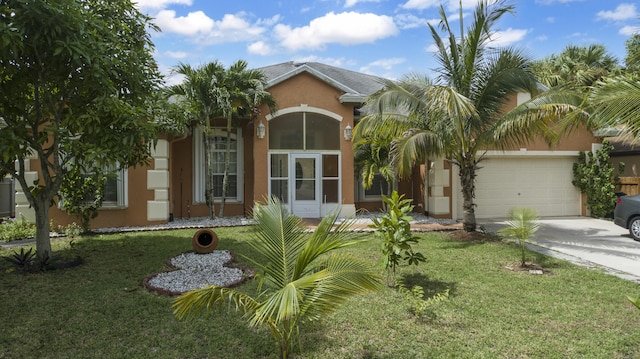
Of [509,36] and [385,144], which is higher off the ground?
[509,36]

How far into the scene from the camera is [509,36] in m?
9.71

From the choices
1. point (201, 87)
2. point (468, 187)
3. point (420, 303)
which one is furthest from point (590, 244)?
point (201, 87)

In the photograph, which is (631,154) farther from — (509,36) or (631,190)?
(509,36)

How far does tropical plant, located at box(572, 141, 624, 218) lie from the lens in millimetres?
13531

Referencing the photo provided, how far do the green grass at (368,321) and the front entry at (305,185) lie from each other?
20.9 feet

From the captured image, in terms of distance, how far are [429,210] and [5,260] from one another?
475 inches

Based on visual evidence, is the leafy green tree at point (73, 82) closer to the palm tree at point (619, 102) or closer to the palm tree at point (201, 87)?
the palm tree at point (201, 87)

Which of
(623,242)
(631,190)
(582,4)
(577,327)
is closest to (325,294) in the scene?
(577,327)

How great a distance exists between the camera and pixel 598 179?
13.6 m

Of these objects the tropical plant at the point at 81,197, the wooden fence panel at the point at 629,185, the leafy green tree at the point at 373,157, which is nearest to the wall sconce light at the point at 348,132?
the leafy green tree at the point at 373,157

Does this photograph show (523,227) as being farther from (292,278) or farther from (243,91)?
(243,91)

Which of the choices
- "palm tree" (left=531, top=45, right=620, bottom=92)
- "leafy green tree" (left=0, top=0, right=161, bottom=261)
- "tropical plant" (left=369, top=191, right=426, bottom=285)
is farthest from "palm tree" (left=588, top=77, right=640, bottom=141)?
"palm tree" (left=531, top=45, right=620, bottom=92)

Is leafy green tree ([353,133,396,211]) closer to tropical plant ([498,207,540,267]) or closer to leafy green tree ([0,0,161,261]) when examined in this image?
tropical plant ([498,207,540,267])

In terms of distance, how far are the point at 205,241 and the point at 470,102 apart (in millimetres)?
6950
